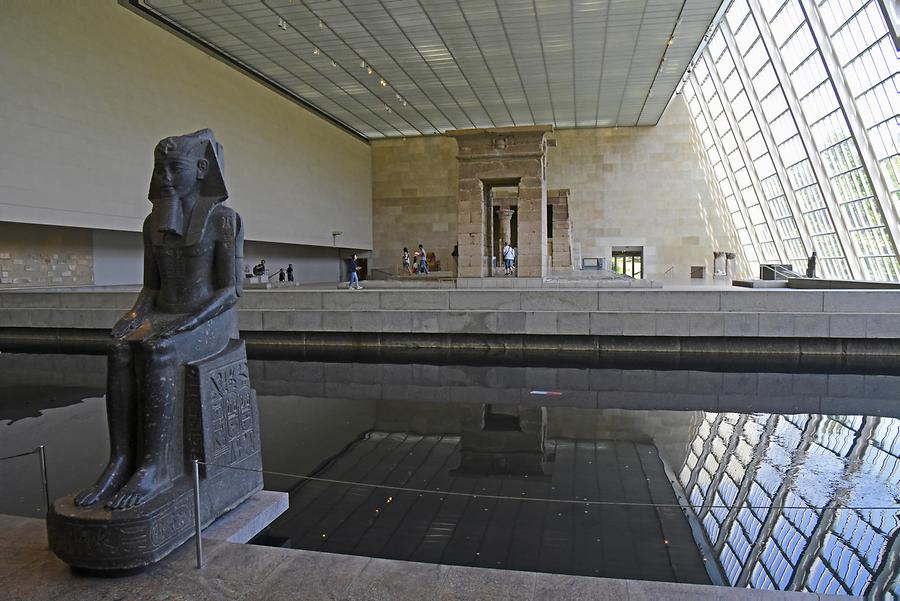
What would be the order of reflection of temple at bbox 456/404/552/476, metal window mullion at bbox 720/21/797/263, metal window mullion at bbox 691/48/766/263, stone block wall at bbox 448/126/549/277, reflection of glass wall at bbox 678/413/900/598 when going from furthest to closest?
metal window mullion at bbox 691/48/766/263
metal window mullion at bbox 720/21/797/263
stone block wall at bbox 448/126/549/277
reflection of temple at bbox 456/404/552/476
reflection of glass wall at bbox 678/413/900/598

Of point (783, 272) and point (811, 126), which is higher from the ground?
point (811, 126)

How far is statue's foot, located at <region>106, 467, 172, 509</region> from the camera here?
3.20 metres

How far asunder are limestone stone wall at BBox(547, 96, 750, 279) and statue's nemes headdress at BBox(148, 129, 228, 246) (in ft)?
108

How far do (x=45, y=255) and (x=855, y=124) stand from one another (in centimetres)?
2509

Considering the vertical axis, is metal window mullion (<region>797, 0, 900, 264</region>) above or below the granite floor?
above

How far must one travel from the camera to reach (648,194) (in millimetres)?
36188

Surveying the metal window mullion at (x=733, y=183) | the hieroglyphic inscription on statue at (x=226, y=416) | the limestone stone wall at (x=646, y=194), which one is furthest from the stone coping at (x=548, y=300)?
the metal window mullion at (x=733, y=183)

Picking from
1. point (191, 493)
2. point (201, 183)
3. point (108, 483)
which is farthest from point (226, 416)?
point (201, 183)

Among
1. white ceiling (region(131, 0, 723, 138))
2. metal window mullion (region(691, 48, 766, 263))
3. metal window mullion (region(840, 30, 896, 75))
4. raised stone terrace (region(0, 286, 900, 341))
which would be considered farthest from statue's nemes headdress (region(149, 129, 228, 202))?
metal window mullion (region(691, 48, 766, 263))

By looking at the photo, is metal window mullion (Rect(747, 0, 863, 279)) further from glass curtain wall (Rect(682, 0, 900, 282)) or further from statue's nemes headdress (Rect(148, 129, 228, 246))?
statue's nemes headdress (Rect(148, 129, 228, 246))

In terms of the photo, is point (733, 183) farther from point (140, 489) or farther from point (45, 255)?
point (140, 489)

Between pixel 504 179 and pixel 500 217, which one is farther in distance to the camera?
pixel 500 217

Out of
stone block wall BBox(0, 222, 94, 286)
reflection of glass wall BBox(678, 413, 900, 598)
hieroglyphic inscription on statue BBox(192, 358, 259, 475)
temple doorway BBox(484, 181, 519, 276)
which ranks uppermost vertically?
temple doorway BBox(484, 181, 519, 276)

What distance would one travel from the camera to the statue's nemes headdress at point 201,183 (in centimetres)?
394
